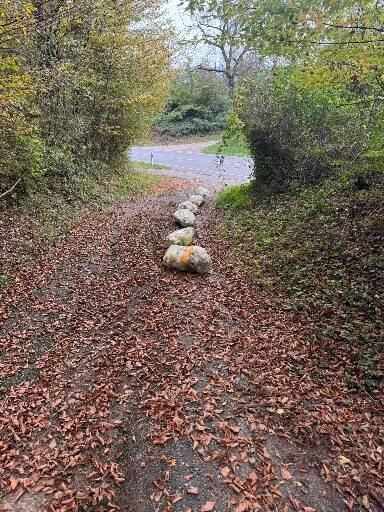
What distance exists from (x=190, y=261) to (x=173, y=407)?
140 inches

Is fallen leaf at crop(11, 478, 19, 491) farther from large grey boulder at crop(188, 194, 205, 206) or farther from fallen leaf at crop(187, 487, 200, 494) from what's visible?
large grey boulder at crop(188, 194, 205, 206)

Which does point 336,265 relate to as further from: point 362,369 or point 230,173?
point 230,173

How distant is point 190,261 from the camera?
750cm

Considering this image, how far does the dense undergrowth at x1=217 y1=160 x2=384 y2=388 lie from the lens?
17.3ft

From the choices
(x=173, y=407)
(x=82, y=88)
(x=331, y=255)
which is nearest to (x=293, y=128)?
(x=331, y=255)

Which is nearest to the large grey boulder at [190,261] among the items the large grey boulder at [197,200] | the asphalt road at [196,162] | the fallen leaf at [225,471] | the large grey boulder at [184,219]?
the large grey boulder at [184,219]

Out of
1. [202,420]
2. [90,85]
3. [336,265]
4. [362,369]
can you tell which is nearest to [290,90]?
[336,265]

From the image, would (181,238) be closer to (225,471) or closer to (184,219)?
(184,219)

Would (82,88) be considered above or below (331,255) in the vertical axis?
above

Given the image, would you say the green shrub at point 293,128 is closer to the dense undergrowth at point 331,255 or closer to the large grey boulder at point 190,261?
the dense undergrowth at point 331,255

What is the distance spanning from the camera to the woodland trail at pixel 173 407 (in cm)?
350

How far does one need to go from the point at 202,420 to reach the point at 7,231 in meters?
6.67

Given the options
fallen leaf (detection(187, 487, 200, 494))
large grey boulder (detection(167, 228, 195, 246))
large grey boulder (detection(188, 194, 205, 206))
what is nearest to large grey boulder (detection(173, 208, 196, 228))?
large grey boulder (detection(167, 228, 195, 246))

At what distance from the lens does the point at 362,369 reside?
4.71 m
